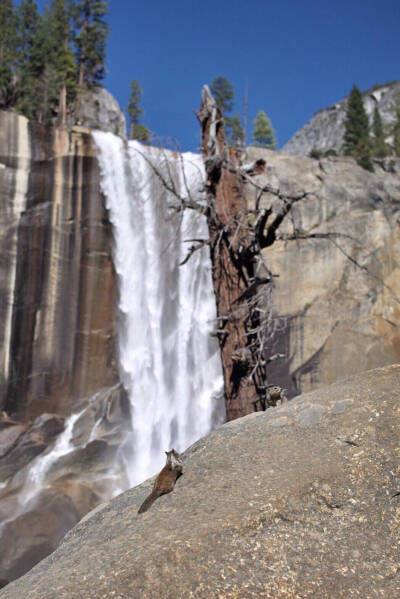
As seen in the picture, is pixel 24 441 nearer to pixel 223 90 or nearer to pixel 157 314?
pixel 157 314

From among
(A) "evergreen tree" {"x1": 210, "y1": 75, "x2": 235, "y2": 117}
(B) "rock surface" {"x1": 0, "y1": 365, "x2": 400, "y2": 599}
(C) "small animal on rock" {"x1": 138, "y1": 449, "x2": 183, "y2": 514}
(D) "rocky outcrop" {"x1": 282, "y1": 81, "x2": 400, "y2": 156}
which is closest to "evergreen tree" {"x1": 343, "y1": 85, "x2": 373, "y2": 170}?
(A) "evergreen tree" {"x1": 210, "y1": 75, "x2": 235, "y2": 117}

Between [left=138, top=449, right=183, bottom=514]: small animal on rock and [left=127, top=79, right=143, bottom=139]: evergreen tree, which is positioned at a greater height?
[left=127, top=79, right=143, bottom=139]: evergreen tree

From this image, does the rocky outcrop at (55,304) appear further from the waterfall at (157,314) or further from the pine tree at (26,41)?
the pine tree at (26,41)

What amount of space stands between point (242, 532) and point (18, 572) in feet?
30.1

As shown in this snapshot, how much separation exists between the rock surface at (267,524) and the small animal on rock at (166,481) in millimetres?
45

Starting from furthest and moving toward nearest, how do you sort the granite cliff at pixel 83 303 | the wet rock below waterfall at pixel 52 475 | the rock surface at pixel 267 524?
the granite cliff at pixel 83 303 → the wet rock below waterfall at pixel 52 475 → the rock surface at pixel 267 524

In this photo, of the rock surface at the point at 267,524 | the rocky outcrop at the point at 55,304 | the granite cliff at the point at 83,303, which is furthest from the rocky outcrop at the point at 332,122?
the rock surface at the point at 267,524

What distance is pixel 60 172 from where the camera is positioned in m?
17.8

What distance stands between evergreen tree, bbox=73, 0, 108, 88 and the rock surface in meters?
39.4

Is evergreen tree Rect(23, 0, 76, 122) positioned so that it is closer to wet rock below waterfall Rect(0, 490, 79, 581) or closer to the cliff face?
the cliff face

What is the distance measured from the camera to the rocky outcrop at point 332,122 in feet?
313

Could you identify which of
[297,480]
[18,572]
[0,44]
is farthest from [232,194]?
[0,44]

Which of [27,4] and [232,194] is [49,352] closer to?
[232,194]

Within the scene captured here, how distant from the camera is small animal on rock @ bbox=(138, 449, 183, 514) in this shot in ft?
10.3
